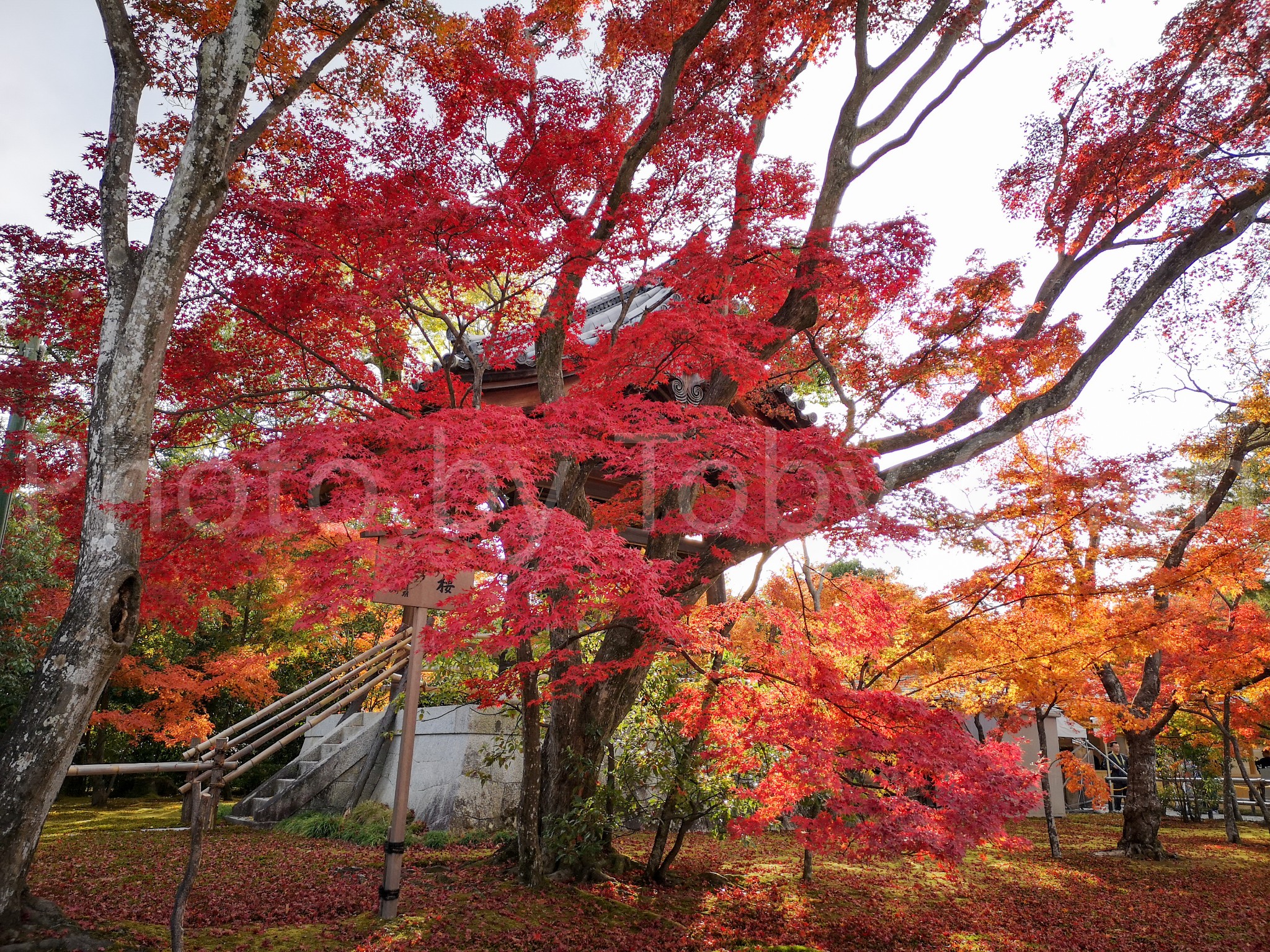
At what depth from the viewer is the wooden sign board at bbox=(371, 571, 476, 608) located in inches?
216

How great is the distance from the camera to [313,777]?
10969mm

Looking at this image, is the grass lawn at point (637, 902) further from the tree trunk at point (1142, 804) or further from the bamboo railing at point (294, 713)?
the bamboo railing at point (294, 713)

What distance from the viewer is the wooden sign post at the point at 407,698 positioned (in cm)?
→ 536

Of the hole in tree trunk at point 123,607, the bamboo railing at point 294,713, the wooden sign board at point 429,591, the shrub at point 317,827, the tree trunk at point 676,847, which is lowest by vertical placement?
the shrub at point 317,827

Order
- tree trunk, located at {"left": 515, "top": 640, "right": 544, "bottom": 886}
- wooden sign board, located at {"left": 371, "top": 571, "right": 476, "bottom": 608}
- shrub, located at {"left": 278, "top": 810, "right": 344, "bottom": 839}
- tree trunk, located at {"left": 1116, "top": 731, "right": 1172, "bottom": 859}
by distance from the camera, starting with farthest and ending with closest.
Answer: tree trunk, located at {"left": 1116, "top": 731, "right": 1172, "bottom": 859} < shrub, located at {"left": 278, "top": 810, "right": 344, "bottom": 839} < tree trunk, located at {"left": 515, "top": 640, "right": 544, "bottom": 886} < wooden sign board, located at {"left": 371, "top": 571, "right": 476, "bottom": 608}

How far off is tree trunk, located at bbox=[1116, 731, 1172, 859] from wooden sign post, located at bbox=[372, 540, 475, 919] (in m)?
11.4

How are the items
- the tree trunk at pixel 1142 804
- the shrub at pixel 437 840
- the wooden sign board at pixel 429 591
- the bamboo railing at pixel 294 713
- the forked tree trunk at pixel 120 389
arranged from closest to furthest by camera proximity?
1. the forked tree trunk at pixel 120 389
2. the wooden sign board at pixel 429 591
3. the bamboo railing at pixel 294 713
4. the shrub at pixel 437 840
5. the tree trunk at pixel 1142 804

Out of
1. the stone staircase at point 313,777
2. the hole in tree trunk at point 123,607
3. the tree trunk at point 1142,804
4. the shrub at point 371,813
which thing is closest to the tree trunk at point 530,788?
the hole in tree trunk at point 123,607

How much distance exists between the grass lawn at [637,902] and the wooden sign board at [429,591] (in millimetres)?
2269

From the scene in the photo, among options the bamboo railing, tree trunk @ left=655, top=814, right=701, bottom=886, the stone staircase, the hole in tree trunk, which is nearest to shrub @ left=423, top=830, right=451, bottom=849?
the stone staircase

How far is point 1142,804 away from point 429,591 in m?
12.0

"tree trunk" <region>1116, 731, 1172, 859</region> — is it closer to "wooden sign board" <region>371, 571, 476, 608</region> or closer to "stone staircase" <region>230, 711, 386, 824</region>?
"wooden sign board" <region>371, 571, 476, 608</region>

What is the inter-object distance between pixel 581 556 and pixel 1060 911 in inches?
281

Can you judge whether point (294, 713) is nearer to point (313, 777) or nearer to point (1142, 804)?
point (313, 777)
